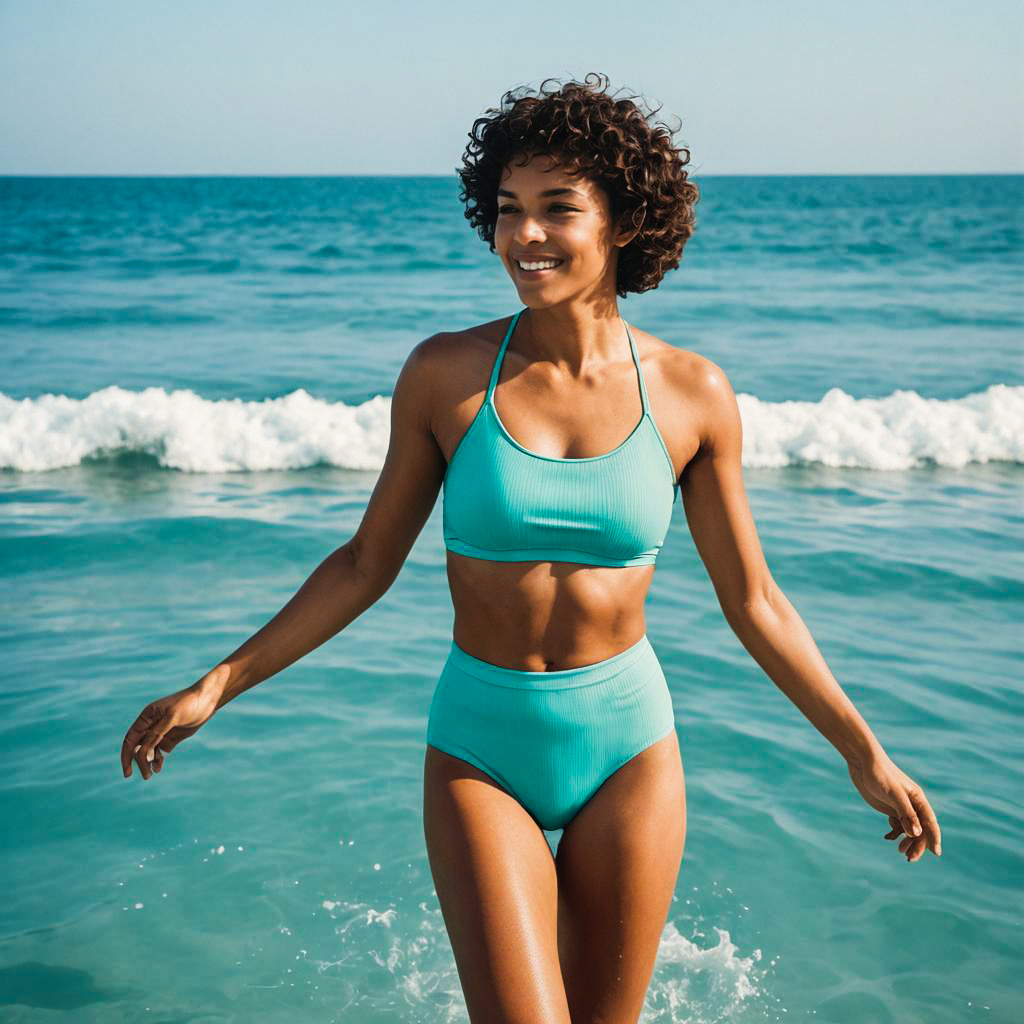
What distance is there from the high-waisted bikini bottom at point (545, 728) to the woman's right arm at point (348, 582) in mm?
283

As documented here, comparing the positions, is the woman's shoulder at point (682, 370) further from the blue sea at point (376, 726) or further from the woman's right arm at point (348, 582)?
the blue sea at point (376, 726)

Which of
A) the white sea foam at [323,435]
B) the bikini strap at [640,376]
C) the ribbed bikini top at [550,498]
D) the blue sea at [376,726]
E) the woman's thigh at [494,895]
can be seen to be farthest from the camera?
the white sea foam at [323,435]

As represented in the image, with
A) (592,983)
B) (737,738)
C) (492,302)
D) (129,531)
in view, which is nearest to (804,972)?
(737,738)

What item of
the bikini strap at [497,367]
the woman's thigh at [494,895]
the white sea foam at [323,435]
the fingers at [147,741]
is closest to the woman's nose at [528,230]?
the bikini strap at [497,367]

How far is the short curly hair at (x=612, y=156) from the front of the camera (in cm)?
259

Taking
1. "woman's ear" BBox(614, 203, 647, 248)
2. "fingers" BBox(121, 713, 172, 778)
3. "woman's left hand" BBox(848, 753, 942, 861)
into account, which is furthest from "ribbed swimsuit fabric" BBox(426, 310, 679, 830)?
"fingers" BBox(121, 713, 172, 778)

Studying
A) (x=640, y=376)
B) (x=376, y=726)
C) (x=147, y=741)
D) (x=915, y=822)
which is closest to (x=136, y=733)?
(x=147, y=741)

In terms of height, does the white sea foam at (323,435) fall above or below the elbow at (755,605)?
below

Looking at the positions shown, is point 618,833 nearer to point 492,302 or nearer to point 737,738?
point 737,738

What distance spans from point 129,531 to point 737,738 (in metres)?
4.57

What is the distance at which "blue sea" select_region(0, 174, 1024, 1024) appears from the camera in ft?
13.5

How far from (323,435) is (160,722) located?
857 centimetres

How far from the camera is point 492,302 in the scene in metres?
22.0

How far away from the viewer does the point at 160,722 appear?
254 cm
